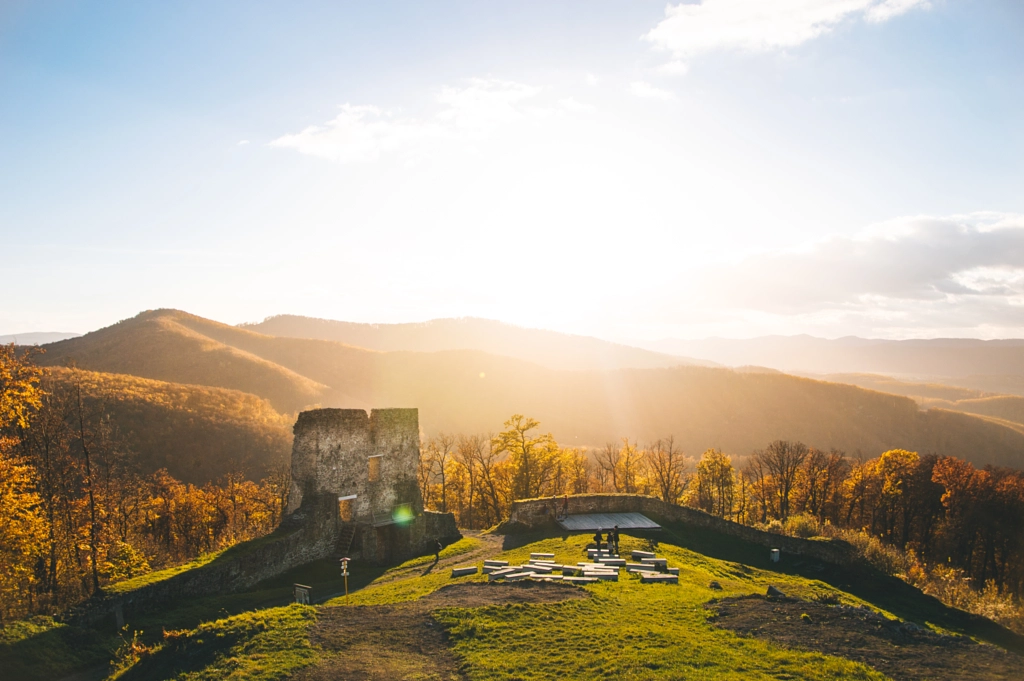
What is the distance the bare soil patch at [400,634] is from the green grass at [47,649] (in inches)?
280

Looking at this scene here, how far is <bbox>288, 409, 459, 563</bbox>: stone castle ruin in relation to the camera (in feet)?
97.5

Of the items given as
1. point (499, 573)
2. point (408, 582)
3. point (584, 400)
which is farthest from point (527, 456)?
point (584, 400)

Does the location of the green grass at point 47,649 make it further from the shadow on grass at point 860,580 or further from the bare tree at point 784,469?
the bare tree at point 784,469

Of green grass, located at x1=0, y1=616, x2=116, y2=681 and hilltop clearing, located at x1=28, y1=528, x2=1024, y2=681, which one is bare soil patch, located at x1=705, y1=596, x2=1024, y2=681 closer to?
hilltop clearing, located at x1=28, y1=528, x2=1024, y2=681

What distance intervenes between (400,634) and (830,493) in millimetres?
60982

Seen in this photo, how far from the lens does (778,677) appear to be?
13.1 metres

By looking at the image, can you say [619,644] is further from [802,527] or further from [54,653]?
[802,527]

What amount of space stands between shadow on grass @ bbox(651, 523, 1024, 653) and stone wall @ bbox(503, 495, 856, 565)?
2.90ft

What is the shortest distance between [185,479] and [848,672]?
8040 centimetres

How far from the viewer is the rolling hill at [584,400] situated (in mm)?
138125

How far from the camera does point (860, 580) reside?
34188 millimetres

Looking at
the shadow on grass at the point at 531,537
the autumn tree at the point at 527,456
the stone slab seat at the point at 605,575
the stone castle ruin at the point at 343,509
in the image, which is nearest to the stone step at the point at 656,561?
the stone slab seat at the point at 605,575

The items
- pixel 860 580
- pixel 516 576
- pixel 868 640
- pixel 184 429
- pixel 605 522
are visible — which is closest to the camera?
pixel 868 640

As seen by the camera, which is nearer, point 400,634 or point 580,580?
point 400,634
